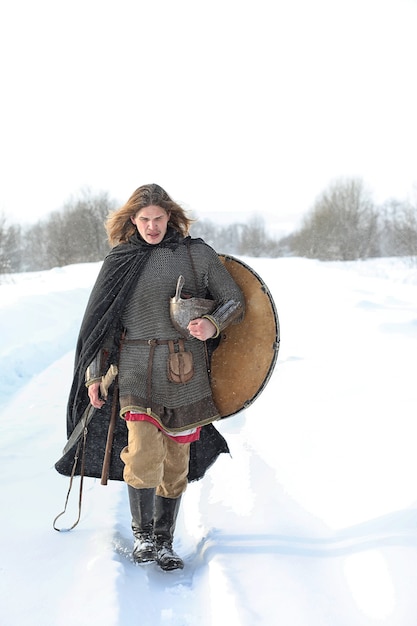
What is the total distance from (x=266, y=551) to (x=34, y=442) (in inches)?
90.6

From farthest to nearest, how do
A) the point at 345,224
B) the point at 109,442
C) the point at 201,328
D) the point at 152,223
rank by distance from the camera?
1. the point at 345,224
2. the point at 109,442
3. the point at 152,223
4. the point at 201,328

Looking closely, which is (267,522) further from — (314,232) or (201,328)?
(314,232)

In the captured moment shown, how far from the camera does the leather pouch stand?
8.63 ft

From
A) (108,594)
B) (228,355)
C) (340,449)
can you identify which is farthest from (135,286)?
(340,449)

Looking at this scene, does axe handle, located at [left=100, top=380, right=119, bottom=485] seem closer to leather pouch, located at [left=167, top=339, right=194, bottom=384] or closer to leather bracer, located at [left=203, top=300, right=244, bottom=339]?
leather pouch, located at [left=167, top=339, right=194, bottom=384]

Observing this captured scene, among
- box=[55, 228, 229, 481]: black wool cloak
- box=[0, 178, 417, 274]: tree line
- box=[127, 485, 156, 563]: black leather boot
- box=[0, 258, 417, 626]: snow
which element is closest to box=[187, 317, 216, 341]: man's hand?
box=[55, 228, 229, 481]: black wool cloak

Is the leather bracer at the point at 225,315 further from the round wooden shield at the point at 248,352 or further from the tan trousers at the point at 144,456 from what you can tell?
the tan trousers at the point at 144,456

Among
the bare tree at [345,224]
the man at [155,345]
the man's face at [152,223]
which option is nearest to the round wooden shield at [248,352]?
the man at [155,345]

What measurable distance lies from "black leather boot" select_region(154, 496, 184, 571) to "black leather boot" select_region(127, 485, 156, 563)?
40 millimetres

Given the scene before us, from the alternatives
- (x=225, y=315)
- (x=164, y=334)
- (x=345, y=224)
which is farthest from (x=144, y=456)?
(x=345, y=224)

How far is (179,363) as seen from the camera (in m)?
2.63

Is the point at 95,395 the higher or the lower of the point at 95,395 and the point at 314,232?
the higher

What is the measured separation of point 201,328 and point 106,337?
19.1 inches

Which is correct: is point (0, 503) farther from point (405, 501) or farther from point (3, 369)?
point (3, 369)
